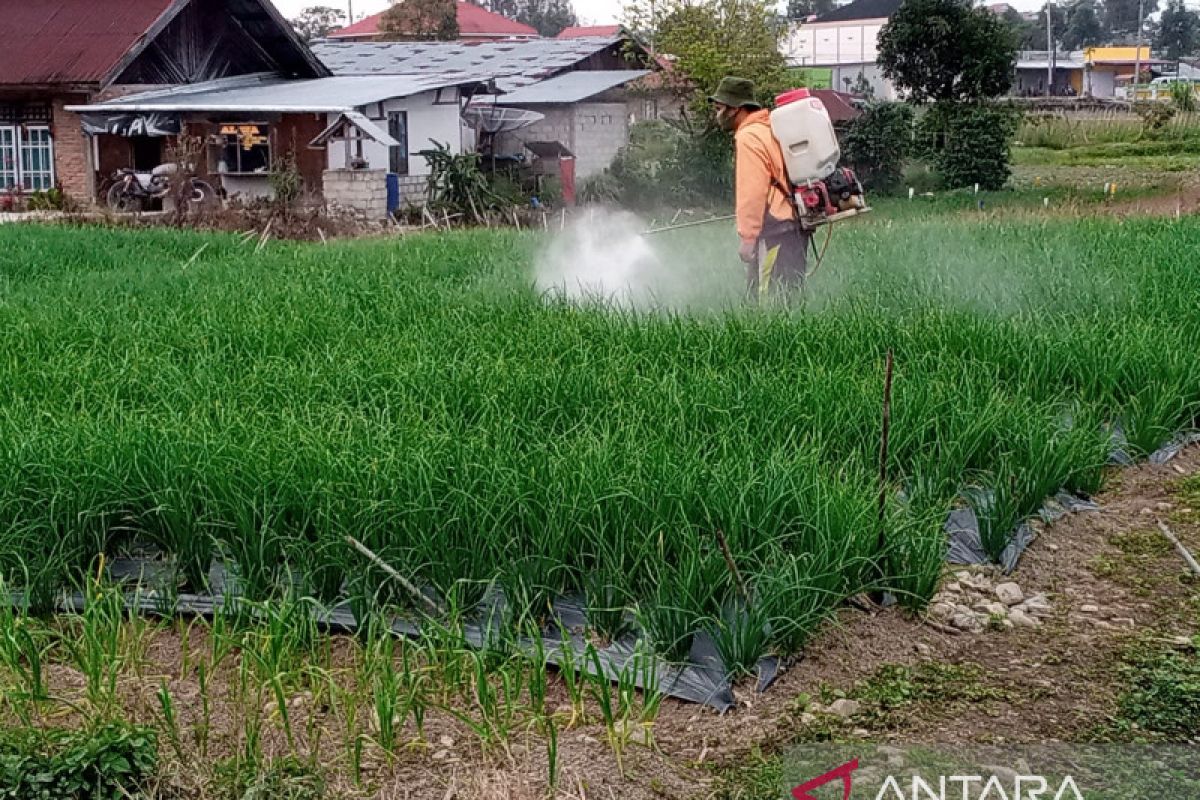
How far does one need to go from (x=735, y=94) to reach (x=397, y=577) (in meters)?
4.80

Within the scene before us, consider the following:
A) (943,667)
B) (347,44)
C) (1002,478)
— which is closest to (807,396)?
(1002,478)

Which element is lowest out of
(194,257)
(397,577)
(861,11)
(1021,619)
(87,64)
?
(1021,619)

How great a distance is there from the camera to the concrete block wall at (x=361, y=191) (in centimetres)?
1947

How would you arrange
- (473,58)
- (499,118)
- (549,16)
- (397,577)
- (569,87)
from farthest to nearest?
(549,16)
(473,58)
(569,87)
(499,118)
(397,577)

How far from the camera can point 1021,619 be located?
4375 millimetres

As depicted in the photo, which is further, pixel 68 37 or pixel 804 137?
pixel 68 37

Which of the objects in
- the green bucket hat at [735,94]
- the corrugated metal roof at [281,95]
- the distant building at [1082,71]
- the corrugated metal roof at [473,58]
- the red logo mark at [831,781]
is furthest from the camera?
the distant building at [1082,71]

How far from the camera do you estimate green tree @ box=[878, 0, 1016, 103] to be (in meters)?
26.9

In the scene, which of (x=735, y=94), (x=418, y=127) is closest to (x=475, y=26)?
(x=418, y=127)

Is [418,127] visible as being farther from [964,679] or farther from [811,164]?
[964,679]

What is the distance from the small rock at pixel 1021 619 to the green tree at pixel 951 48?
79.1 feet

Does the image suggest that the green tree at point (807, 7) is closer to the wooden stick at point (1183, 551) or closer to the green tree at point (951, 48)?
the green tree at point (951, 48)

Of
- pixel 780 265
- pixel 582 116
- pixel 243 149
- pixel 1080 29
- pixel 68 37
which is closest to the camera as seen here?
pixel 780 265

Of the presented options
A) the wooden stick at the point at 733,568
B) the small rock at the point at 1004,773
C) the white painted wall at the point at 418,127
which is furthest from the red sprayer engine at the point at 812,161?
the white painted wall at the point at 418,127
